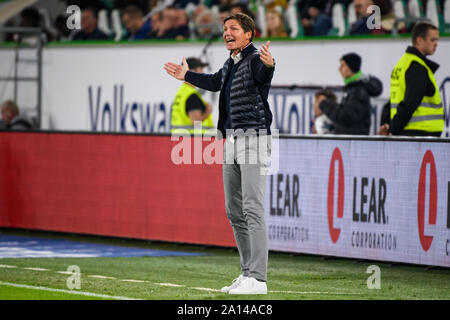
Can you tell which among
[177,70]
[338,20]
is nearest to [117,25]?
[338,20]

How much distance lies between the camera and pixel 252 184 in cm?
781

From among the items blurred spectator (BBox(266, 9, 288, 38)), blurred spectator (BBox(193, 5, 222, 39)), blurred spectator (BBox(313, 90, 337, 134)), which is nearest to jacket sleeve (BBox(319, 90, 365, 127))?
blurred spectator (BBox(313, 90, 337, 134))

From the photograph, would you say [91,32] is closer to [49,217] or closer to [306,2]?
[306,2]

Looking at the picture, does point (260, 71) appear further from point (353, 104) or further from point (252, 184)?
point (353, 104)

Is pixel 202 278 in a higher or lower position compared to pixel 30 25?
lower

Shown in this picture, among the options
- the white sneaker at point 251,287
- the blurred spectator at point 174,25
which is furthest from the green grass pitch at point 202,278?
the blurred spectator at point 174,25

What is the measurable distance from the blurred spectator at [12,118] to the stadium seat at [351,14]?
632 centimetres

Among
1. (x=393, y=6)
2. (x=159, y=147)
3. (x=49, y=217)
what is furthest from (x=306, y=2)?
(x=49, y=217)

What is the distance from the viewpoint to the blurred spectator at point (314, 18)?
15.1 m

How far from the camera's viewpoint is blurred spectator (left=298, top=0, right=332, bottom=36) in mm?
15098

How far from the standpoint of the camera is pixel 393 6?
14.4 meters

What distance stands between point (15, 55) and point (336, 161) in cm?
931

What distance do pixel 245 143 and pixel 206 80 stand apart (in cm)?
76

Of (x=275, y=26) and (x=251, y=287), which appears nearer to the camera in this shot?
(x=251, y=287)
